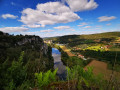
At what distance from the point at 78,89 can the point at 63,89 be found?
0.79 meters

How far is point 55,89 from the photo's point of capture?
2.91 metres

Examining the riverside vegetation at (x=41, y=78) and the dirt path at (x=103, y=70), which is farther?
the riverside vegetation at (x=41, y=78)

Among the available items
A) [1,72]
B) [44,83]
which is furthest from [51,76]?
[1,72]

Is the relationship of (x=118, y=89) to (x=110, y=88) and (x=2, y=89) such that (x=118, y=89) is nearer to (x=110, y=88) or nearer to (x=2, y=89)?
(x=110, y=88)

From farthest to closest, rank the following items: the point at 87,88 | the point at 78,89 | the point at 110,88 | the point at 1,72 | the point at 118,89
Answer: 1. the point at 1,72
2. the point at 87,88
3. the point at 78,89
4. the point at 118,89
5. the point at 110,88

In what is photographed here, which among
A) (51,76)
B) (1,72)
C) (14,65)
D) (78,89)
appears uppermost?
(14,65)

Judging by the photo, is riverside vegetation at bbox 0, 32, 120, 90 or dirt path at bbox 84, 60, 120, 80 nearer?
dirt path at bbox 84, 60, 120, 80

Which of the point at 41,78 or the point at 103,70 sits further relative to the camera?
the point at 103,70

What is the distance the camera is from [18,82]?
3357 millimetres

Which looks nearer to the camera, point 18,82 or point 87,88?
point 87,88

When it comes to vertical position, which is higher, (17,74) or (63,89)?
(17,74)

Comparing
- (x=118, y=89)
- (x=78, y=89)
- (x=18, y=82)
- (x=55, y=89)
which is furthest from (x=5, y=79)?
(x=118, y=89)

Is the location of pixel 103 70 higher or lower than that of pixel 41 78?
lower

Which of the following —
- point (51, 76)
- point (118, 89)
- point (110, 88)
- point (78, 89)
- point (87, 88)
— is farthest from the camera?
point (51, 76)
